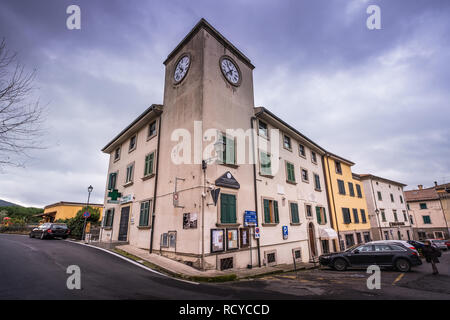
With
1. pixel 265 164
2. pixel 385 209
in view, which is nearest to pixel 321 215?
pixel 265 164

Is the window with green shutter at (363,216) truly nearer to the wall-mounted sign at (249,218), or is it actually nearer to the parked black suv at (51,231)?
the wall-mounted sign at (249,218)

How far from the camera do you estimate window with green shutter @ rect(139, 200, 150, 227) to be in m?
13.4

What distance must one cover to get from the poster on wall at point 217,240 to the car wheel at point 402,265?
350 inches

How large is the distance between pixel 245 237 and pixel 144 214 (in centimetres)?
639

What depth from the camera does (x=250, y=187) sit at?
1323 cm

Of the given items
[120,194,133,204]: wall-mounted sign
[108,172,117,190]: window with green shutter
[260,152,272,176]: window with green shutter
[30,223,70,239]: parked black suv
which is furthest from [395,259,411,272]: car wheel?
[30,223,70,239]: parked black suv

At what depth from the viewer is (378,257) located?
1169 cm

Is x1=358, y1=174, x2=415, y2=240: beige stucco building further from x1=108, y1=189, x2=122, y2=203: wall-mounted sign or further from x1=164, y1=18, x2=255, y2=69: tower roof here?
x1=108, y1=189, x2=122, y2=203: wall-mounted sign

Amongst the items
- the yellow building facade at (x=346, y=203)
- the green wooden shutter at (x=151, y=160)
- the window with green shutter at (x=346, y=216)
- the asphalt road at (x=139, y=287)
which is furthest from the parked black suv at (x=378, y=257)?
the green wooden shutter at (x=151, y=160)

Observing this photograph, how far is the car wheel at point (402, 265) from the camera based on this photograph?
11.1 meters

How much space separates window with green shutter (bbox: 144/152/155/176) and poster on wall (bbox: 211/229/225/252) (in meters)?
6.40
